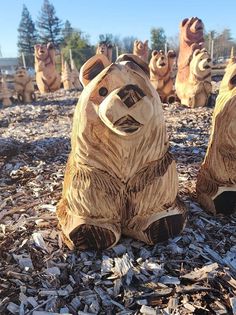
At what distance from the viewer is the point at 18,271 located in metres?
1.73

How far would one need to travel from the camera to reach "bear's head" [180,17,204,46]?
837cm

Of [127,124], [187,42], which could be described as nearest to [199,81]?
[187,42]

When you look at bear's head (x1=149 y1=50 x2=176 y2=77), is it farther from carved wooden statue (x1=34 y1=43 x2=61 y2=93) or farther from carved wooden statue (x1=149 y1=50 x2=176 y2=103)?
carved wooden statue (x1=34 y1=43 x2=61 y2=93)

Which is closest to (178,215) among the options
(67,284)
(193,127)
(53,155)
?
(67,284)

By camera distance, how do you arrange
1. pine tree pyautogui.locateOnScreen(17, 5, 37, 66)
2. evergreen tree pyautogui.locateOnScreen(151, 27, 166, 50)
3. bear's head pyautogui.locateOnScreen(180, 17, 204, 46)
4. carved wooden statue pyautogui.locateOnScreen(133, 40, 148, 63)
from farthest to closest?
pine tree pyautogui.locateOnScreen(17, 5, 37, 66)
evergreen tree pyautogui.locateOnScreen(151, 27, 166, 50)
carved wooden statue pyautogui.locateOnScreen(133, 40, 148, 63)
bear's head pyautogui.locateOnScreen(180, 17, 204, 46)

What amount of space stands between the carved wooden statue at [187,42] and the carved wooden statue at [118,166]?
A: 6.09 metres

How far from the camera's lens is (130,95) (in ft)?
4.53

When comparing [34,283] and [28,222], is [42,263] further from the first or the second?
[28,222]

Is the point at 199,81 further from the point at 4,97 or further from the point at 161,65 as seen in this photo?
the point at 4,97

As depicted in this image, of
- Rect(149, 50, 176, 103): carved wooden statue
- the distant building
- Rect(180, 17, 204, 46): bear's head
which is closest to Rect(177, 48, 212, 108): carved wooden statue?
Rect(149, 50, 176, 103): carved wooden statue

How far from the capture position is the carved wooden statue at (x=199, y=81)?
6.36 meters

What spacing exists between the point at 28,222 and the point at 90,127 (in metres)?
1.03

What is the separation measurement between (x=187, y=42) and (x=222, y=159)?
711 centimetres

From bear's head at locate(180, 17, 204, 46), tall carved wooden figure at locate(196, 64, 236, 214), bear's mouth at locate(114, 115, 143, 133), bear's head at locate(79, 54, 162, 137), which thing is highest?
bear's head at locate(180, 17, 204, 46)
